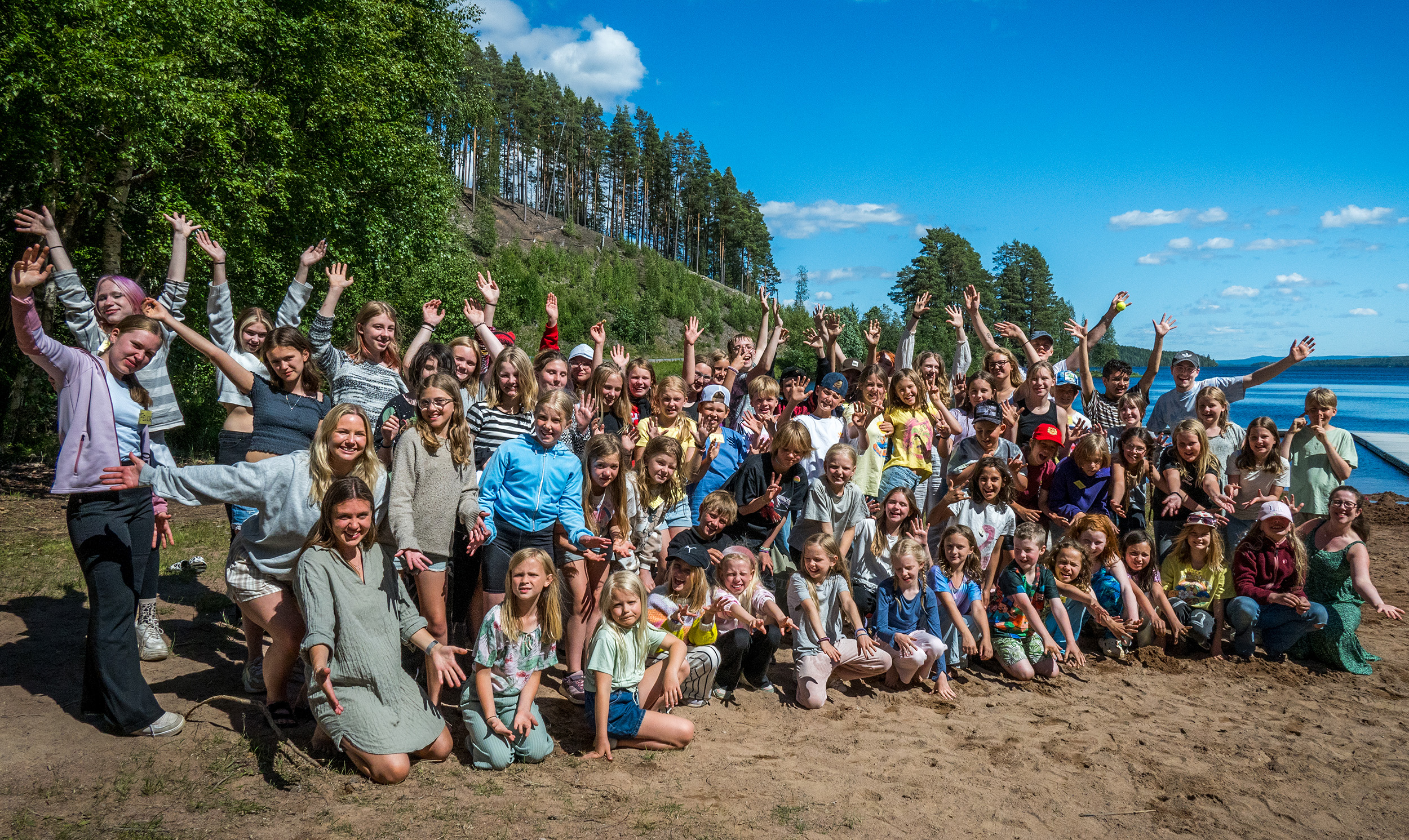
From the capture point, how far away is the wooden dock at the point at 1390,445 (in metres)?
22.3

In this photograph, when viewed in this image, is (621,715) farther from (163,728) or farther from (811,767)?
(163,728)

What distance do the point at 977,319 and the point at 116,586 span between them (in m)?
7.14

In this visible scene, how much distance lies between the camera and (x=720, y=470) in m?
5.84

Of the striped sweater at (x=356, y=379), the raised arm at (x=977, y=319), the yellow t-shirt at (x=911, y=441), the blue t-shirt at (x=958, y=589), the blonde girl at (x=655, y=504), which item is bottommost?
the blue t-shirt at (x=958, y=589)

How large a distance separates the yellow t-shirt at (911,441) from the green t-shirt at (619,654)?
276 cm

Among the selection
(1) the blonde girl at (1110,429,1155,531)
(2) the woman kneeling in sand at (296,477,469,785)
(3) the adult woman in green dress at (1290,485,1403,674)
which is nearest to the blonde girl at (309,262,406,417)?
(2) the woman kneeling in sand at (296,477,469,785)

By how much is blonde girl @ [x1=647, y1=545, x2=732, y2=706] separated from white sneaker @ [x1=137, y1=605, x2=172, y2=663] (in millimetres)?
3160

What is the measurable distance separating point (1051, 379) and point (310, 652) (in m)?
Answer: 5.77

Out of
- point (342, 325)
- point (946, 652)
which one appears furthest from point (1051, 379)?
point (342, 325)

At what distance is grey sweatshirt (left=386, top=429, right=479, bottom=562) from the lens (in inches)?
167

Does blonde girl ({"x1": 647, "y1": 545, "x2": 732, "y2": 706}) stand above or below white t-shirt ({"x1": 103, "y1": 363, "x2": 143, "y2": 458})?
below

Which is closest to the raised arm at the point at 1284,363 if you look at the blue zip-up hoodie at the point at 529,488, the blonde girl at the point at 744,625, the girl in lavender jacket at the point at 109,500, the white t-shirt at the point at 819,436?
the white t-shirt at the point at 819,436

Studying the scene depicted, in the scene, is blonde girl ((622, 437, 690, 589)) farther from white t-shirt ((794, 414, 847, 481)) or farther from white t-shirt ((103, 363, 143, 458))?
white t-shirt ((103, 363, 143, 458))

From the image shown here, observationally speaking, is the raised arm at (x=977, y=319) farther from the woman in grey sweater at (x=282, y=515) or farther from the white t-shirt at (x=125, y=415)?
the white t-shirt at (x=125, y=415)
